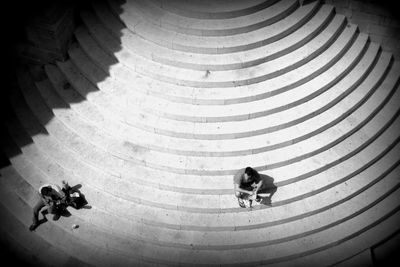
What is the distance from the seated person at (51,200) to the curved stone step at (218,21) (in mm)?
6051

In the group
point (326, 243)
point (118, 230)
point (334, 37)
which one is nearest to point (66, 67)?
point (118, 230)

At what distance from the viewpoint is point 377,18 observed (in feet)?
53.0

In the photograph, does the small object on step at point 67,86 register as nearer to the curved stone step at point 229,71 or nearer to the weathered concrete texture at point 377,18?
the curved stone step at point 229,71

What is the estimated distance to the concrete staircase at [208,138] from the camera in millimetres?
14344

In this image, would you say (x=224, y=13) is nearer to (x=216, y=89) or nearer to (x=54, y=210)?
(x=216, y=89)

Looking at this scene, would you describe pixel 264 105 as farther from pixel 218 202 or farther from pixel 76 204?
pixel 76 204

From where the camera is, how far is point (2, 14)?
660 inches

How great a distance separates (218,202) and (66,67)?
6.96 m

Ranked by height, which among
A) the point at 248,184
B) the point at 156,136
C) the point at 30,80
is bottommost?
the point at 248,184

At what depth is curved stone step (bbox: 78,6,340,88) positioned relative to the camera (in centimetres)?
1523

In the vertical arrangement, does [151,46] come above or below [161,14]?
below

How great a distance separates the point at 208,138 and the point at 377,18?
6.92m

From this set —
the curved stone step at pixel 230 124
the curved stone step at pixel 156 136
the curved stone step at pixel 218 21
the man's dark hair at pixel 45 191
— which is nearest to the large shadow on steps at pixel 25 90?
the curved stone step at pixel 156 136

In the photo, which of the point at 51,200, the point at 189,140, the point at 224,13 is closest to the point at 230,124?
the point at 189,140
